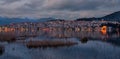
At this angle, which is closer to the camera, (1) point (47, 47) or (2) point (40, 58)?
(2) point (40, 58)

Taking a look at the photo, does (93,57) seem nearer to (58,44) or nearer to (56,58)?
(56,58)

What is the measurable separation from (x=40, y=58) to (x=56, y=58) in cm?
160

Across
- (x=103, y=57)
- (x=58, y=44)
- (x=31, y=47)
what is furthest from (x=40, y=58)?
(x=58, y=44)

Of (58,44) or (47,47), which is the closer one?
(47,47)

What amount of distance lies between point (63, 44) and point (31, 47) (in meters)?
5.96

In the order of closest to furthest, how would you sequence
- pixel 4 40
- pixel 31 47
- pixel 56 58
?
1. pixel 56 58
2. pixel 31 47
3. pixel 4 40

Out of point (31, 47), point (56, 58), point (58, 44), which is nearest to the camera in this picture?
point (56, 58)

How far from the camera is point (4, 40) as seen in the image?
52.8m

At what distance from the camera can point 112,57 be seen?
33.1 meters

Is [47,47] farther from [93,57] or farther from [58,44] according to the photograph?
[93,57]

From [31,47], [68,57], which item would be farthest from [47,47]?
[68,57]

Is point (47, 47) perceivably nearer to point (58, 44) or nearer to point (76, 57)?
point (58, 44)

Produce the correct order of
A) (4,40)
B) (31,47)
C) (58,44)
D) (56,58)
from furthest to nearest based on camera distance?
(4,40)
(58,44)
(31,47)
(56,58)

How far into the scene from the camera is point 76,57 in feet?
107
